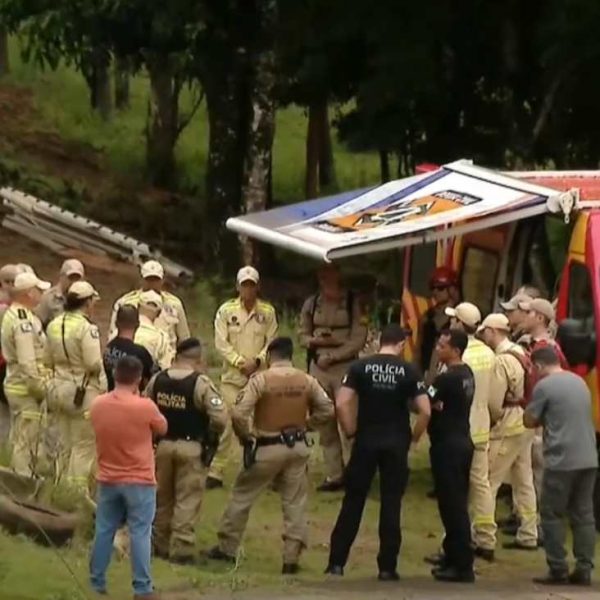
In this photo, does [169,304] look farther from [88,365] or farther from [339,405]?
[339,405]

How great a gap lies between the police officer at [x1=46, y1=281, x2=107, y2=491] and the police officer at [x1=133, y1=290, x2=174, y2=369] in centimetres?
58

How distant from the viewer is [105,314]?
2483 cm

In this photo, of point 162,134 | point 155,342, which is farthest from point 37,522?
point 162,134

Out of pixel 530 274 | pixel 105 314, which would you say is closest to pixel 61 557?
pixel 530 274

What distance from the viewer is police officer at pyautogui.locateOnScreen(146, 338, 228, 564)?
1253 cm

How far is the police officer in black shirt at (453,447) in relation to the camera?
41.8 ft

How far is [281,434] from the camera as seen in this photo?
41.7 feet

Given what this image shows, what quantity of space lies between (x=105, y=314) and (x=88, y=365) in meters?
11.3

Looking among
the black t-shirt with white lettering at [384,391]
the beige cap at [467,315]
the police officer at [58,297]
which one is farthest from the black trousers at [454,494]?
the police officer at [58,297]

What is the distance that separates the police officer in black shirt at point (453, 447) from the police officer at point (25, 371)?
9.59ft

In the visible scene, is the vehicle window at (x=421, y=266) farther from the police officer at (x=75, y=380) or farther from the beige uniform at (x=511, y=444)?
the police officer at (x=75, y=380)

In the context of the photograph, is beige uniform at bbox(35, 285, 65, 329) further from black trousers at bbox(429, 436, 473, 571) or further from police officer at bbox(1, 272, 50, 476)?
black trousers at bbox(429, 436, 473, 571)

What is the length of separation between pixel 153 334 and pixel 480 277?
2.99m

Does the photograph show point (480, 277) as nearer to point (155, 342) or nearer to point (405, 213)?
point (405, 213)
